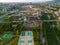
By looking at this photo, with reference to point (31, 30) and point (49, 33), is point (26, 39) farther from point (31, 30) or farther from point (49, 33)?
point (49, 33)

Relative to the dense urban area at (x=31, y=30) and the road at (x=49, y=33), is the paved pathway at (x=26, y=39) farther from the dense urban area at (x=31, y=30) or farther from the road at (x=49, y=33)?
the road at (x=49, y=33)

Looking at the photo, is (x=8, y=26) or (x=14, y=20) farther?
(x=14, y=20)

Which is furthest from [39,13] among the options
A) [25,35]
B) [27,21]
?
[25,35]

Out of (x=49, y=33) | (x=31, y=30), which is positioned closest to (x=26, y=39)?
(x=31, y=30)

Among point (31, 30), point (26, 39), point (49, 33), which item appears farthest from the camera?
point (31, 30)

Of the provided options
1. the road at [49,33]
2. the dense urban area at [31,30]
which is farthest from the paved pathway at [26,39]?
the road at [49,33]

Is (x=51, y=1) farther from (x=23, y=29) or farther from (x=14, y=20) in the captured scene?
(x=23, y=29)

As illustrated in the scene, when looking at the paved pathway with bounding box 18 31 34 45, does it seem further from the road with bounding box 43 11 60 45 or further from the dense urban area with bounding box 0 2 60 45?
the road with bounding box 43 11 60 45

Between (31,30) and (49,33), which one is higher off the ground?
(31,30)

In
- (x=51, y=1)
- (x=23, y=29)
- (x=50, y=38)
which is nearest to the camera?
(x=50, y=38)

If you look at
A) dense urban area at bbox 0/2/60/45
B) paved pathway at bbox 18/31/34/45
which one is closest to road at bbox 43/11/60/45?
dense urban area at bbox 0/2/60/45

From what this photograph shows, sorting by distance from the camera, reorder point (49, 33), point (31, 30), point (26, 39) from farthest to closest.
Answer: point (31, 30) < point (49, 33) < point (26, 39)
